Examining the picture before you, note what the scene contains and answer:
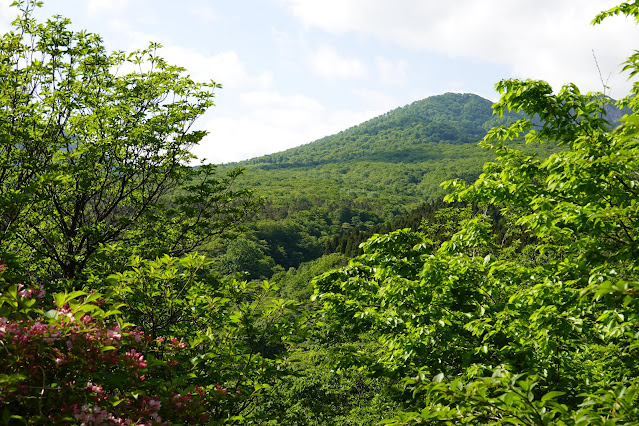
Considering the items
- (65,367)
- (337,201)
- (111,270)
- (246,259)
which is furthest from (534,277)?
(337,201)

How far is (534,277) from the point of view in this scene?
17.3 ft

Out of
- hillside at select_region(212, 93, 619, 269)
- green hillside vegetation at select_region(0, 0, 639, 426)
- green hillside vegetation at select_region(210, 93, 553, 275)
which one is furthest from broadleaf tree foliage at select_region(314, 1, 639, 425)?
hillside at select_region(212, 93, 619, 269)

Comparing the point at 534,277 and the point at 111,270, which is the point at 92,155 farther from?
the point at 534,277

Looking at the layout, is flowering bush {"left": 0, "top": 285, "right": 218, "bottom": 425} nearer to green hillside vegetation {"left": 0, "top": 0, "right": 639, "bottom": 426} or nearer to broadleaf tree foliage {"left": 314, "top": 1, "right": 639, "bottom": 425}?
green hillside vegetation {"left": 0, "top": 0, "right": 639, "bottom": 426}

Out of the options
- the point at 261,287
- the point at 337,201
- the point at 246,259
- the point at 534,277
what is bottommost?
the point at 246,259

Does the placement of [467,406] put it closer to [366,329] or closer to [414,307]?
[414,307]

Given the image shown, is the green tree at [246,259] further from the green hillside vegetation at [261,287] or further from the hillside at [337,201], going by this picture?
the green hillside vegetation at [261,287]

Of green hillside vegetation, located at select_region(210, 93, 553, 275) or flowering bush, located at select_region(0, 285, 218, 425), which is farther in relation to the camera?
green hillside vegetation, located at select_region(210, 93, 553, 275)

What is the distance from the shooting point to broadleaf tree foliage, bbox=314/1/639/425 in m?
3.85

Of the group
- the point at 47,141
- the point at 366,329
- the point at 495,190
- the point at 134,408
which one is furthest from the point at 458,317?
the point at 47,141

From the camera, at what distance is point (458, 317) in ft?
18.9

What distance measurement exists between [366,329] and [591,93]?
463cm

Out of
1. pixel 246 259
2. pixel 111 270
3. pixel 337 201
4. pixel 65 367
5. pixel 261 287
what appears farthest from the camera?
pixel 337 201

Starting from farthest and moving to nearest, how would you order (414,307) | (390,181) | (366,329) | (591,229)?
(390,181) < (366,329) < (414,307) < (591,229)
